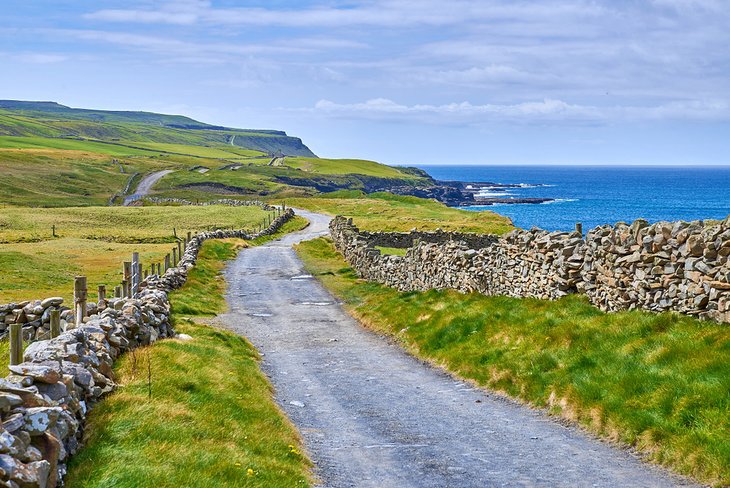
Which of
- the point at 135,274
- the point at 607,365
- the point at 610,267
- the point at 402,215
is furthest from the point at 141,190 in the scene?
the point at 607,365

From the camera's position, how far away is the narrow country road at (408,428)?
13.1 meters

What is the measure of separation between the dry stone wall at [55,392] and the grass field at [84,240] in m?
22.2

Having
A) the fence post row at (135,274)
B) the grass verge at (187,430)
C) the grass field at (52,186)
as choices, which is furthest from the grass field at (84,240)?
the grass field at (52,186)

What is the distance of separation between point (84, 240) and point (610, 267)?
65427 millimetres

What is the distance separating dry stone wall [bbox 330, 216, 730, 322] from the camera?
16828 mm

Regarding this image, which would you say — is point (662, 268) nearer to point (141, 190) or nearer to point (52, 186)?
point (141, 190)

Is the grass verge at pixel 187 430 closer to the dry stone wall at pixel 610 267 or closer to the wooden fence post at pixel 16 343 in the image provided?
the wooden fence post at pixel 16 343

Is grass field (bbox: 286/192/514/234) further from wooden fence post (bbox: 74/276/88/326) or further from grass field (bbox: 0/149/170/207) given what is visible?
Answer: wooden fence post (bbox: 74/276/88/326)

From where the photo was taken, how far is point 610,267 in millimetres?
20484

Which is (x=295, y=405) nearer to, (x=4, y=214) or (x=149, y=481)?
(x=149, y=481)

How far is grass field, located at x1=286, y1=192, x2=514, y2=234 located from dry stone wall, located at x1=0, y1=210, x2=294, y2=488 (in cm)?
6219

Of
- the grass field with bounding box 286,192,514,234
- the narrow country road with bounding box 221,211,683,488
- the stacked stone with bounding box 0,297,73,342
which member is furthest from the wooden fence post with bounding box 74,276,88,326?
the grass field with bounding box 286,192,514,234

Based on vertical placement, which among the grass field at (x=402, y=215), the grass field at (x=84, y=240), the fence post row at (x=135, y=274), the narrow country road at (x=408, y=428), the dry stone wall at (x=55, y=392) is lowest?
the grass field at (x=84, y=240)

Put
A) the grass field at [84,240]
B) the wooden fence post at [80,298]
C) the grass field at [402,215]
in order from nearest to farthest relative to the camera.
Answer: the wooden fence post at [80,298]
the grass field at [84,240]
the grass field at [402,215]
